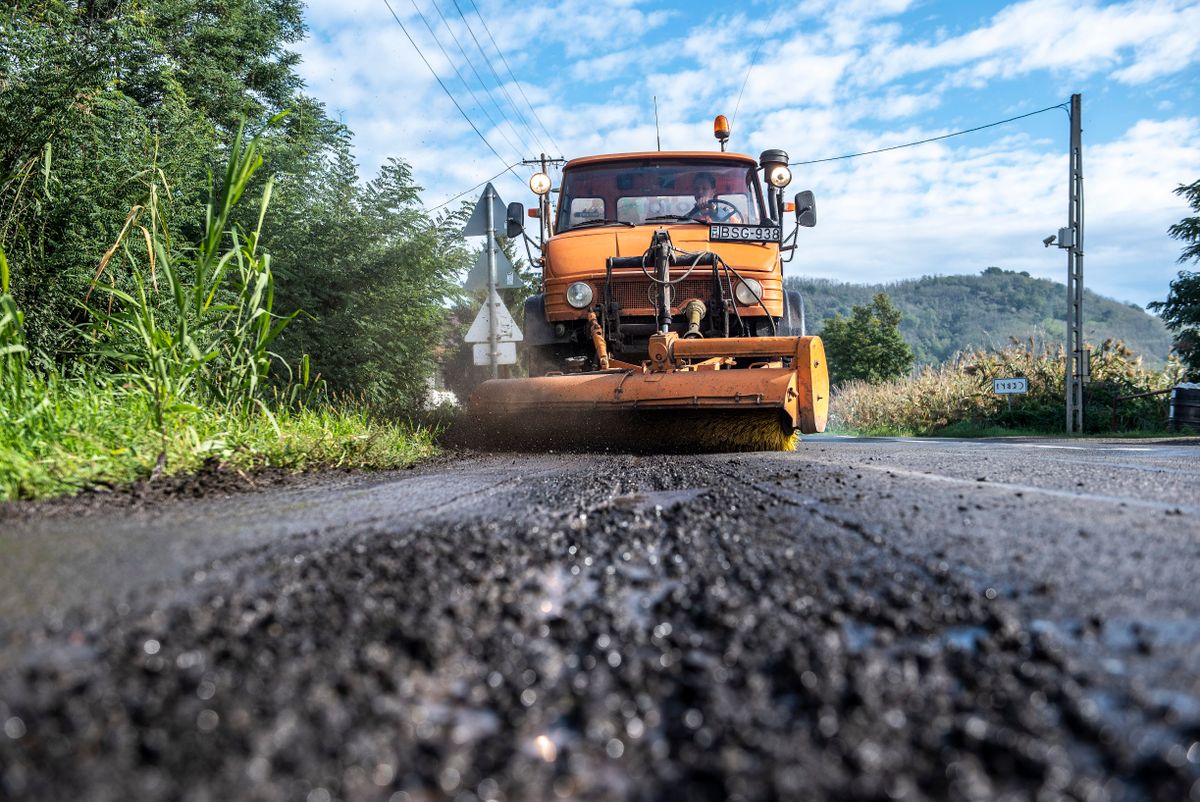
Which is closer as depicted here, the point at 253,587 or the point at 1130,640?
the point at 1130,640

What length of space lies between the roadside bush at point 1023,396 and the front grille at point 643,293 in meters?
13.6

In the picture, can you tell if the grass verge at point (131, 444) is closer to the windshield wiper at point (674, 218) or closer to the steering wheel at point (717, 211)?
the windshield wiper at point (674, 218)

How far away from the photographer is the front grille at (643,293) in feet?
25.2

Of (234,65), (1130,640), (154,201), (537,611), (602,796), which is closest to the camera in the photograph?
(602,796)

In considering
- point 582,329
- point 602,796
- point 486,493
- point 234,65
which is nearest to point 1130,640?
point 602,796

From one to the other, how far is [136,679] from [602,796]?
68cm

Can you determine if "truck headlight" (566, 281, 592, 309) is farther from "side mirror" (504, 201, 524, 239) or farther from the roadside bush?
the roadside bush

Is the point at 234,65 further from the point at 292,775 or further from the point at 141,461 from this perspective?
the point at 292,775

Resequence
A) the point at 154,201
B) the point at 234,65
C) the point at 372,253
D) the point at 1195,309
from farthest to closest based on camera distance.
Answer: the point at 234,65 → the point at 1195,309 → the point at 372,253 → the point at 154,201

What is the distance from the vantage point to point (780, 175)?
8.25 metres

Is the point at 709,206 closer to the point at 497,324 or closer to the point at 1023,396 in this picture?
the point at 497,324

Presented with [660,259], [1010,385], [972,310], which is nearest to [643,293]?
[660,259]

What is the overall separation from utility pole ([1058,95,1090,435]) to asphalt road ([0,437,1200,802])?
17.1 m

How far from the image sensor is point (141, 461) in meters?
3.59
